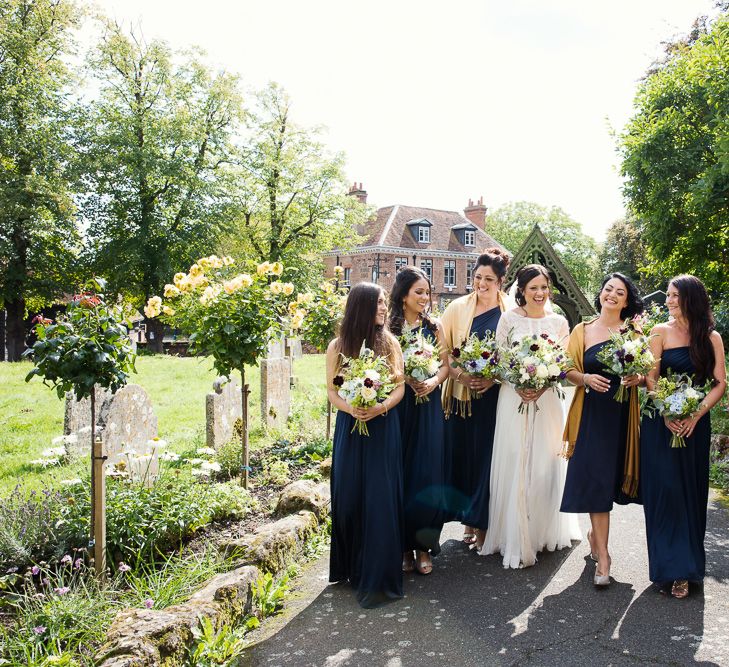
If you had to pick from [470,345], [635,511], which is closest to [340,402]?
[470,345]

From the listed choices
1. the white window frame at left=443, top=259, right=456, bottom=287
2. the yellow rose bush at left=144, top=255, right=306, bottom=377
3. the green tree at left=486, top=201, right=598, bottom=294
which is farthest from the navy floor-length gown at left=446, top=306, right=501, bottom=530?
the green tree at left=486, top=201, right=598, bottom=294

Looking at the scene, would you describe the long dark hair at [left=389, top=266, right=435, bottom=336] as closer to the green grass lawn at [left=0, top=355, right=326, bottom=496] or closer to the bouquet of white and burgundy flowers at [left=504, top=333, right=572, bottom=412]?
the bouquet of white and burgundy flowers at [left=504, top=333, right=572, bottom=412]

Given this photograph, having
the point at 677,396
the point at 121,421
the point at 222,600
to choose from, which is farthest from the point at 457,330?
the point at 121,421

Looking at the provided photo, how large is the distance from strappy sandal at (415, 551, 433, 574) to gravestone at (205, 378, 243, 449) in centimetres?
385

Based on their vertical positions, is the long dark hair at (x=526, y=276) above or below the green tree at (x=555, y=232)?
below

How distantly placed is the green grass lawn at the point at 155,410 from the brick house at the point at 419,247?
34239 mm

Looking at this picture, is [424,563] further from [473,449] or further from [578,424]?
[578,424]

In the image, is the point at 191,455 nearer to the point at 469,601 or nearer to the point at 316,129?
the point at 469,601

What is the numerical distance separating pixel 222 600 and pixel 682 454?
365cm

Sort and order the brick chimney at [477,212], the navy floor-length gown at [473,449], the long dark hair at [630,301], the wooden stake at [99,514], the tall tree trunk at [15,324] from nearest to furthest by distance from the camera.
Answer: the wooden stake at [99,514] < the long dark hair at [630,301] < the navy floor-length gown at [473,449] < the tall tree trunk at [15,324] < the brick chimney at [477,212]

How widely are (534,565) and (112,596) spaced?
3.40 m

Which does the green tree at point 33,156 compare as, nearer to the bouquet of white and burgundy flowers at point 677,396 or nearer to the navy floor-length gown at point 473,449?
the navy floor-length gown at point 473,449

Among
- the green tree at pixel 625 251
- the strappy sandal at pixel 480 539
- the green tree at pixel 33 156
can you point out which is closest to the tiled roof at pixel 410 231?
the green tree at pixel 625 251

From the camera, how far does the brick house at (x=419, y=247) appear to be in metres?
51.4
